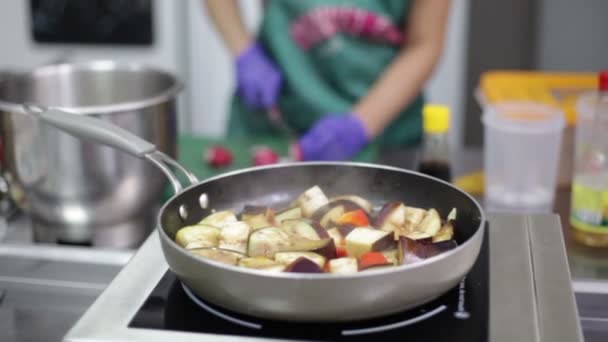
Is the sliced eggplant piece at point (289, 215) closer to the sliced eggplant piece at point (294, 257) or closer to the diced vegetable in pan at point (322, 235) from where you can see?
the diced vegetable in pan at point (322, 235)

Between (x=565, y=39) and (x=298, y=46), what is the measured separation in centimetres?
96

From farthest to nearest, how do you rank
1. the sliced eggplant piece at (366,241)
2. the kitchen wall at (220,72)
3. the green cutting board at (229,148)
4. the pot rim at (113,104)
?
the kitchen wall at (220,72), the green cutting board at (229,148), the pot rim at (113,104), the sliced eggplant piece at (366,241)

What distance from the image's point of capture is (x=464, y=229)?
2.61 ft

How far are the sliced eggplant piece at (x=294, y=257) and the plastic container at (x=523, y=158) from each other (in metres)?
0.63

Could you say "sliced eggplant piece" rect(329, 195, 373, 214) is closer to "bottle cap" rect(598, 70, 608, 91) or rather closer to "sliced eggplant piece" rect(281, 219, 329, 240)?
"sliced eggplant piece" rect(281, 219, 329, 240)

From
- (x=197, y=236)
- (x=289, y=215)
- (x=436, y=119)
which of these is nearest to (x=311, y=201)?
(x=289, y=215)

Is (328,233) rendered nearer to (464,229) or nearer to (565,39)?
(464,229)

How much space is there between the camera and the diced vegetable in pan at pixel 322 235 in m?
0.69

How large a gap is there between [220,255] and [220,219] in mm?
107

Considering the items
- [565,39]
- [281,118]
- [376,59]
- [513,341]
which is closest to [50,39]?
[281,118]

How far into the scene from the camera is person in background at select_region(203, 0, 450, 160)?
1.86m

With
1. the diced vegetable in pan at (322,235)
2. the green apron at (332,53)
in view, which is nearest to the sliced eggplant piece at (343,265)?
the diced vegetable in pan at (322,235)

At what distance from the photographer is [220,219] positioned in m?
0.81

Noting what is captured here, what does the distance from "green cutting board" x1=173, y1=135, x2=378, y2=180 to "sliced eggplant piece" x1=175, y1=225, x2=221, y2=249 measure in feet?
2.49
